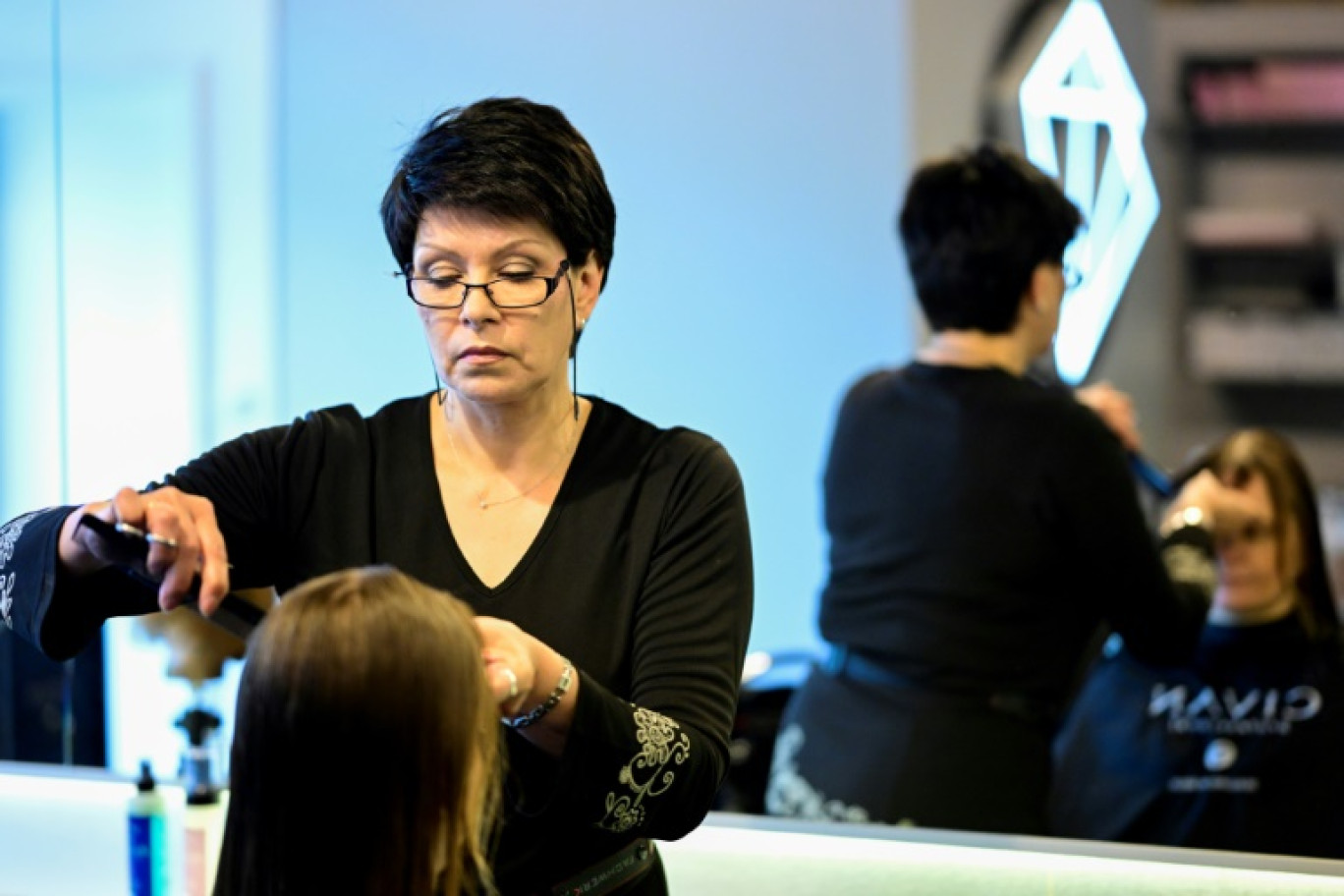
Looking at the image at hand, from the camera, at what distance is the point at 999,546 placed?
2.33 metres

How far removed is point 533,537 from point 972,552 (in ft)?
3.19

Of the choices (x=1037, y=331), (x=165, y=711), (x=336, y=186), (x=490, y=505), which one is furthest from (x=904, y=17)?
(x=490, y=505)

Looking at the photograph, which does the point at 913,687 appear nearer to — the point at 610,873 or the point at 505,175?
the point at 610,873

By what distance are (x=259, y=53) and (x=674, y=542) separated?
2883 mm

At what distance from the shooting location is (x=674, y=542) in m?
1.50

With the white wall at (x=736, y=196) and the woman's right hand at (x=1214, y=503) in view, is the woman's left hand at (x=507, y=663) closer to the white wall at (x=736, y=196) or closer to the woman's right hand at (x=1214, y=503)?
the woman's right hand at (x=1214, y=503)

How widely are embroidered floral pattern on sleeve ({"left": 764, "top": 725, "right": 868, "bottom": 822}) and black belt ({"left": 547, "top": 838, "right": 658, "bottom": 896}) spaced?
897mm

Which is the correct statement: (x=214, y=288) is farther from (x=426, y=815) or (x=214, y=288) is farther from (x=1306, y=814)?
(x=426, y=815)

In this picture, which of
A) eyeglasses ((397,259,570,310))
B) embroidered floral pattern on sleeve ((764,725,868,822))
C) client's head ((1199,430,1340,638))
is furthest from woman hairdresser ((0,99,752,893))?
client's head ((1199,430,1340,638))

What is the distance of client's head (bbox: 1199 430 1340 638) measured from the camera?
110 inches

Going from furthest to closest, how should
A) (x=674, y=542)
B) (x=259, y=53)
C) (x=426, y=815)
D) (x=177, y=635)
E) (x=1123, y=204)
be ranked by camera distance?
(x=259, y=53) < (x=1123, y=204) < (x=177, y=635) < (x=674, y=542) < (x=426, y=815)

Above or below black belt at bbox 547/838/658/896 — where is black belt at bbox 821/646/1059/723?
below

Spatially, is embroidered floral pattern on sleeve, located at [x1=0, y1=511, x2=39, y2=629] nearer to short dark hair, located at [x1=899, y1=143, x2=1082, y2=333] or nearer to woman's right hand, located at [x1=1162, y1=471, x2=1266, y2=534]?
short dark hair, located at [x1=899, y1=143, x2=1082, y2=333]

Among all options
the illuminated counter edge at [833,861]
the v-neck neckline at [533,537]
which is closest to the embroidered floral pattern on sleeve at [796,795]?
the illuminated counter edge at [833,861]
